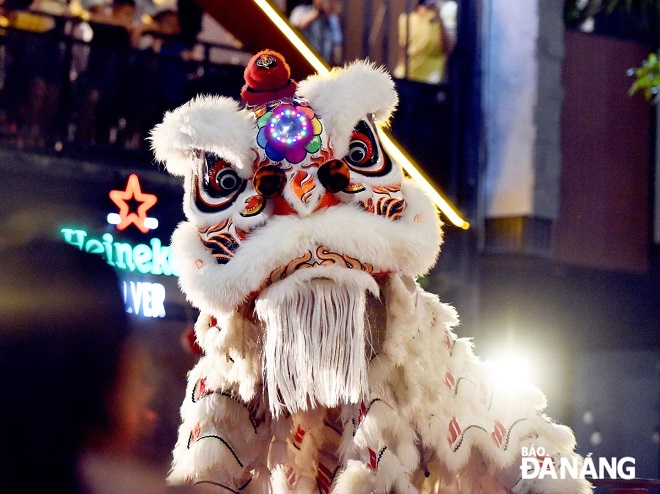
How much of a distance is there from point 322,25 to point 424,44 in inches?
34.1

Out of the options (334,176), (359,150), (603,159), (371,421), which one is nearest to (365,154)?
(359,150)

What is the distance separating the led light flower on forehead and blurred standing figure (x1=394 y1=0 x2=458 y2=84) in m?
4.39

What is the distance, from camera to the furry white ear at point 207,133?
170cm

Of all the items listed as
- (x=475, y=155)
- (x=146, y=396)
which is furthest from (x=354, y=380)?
(x=475, y=155)

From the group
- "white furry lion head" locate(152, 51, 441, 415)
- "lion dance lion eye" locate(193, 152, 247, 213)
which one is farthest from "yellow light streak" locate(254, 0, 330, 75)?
"lion dance lion eye" locate(193, 152, 247, 213)

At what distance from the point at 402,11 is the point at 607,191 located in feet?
6.16

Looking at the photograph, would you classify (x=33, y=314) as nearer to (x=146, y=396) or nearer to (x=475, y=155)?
(x=146, y=396)

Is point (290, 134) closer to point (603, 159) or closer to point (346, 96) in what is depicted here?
point (346, 96)

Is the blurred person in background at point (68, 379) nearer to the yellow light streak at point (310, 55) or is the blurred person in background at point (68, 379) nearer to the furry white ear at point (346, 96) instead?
the yellow light streak at point (310, 55)

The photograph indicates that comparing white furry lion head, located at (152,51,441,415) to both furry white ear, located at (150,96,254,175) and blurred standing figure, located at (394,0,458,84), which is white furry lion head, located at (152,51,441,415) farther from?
blurred standing figure, located at (394,0,458,84)

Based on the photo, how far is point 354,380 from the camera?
5.42ft

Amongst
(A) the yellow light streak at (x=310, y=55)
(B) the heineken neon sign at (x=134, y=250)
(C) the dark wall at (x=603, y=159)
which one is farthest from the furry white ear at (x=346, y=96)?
(C) the dark wall at (x=603, y=159)

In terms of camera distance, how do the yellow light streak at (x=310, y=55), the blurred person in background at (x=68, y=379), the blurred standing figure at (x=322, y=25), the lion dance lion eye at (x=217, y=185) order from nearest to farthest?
the lion dance lion eye at (x=217, y=185) → the yellow light streak at (x=310, y=55) → the blurred person in background at (x=68, y=379) → the blurred standing figure at (x=322, y=25)

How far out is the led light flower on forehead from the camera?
1.72 m
